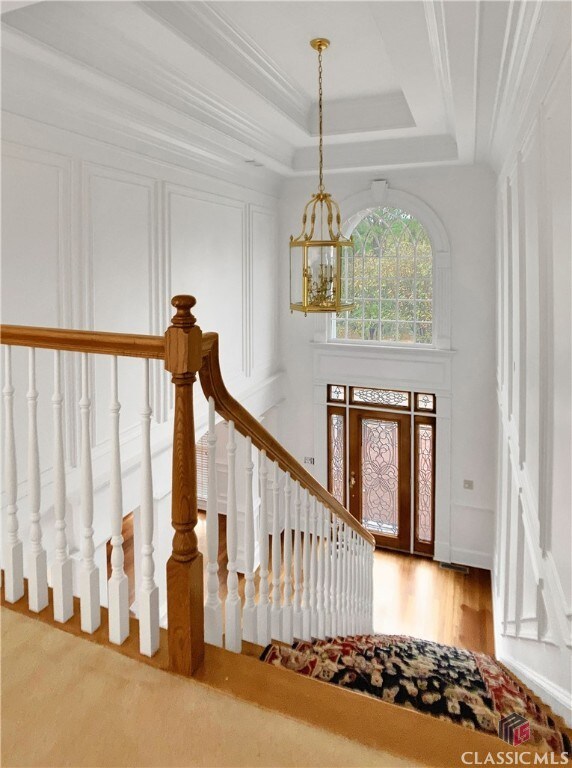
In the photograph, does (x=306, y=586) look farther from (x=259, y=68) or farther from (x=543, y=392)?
(x=259, y=68)

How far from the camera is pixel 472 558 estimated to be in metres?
6.48

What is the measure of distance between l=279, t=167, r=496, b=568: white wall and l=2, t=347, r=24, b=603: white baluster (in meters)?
5.22

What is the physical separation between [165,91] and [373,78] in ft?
5.95

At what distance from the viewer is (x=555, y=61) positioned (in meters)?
2.03

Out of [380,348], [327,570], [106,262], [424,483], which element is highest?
[106,262]

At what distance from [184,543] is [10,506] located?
2.21ft

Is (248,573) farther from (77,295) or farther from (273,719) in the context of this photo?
(77,295)

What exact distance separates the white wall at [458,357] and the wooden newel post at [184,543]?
17.1ft

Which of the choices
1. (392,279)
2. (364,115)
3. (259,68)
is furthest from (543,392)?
(392,279)

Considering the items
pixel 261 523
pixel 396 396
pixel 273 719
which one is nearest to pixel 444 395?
pixel 396 396

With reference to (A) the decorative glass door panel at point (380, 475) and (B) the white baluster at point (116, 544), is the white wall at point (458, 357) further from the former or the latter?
(B) the white baluster at point (116, 544)

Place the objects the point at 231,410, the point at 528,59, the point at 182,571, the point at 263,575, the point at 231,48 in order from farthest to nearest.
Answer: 1. the point at 231,48
2. the point at 528,59
3. the point at 263,575
4. the point at 231,410
5. the point at 182,571

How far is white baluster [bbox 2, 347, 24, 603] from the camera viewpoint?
5.98 ft

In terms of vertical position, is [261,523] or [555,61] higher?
[555,61]
